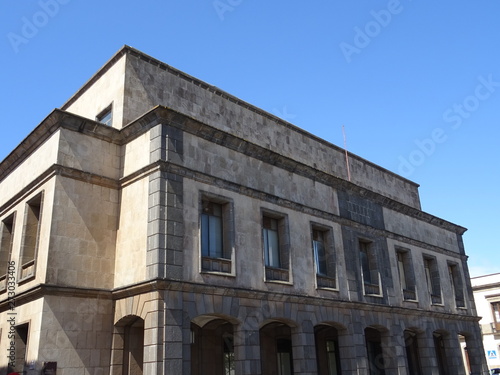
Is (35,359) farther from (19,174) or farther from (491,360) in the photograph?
(491,360)

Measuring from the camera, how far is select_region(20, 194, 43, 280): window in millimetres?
16625

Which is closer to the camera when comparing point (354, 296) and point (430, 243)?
point (354, 296)

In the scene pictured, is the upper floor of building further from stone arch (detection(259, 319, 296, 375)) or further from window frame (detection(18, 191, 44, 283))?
stone arch (detection(259, 319, 296, 375))

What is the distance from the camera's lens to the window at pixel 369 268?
71.9 feet

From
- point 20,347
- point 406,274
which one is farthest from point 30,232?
point 406,274

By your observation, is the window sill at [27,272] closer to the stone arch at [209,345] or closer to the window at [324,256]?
the stone arch at [209,345]

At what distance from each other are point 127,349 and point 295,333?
19.5ft

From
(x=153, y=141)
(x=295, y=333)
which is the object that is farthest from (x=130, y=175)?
(x=295, y=333)

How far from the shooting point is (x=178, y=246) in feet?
49.4

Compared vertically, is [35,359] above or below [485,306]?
below

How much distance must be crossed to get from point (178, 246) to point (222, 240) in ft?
7.27

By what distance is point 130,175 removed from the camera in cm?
1658

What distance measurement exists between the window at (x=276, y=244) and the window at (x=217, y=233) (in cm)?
180

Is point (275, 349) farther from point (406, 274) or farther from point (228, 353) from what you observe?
point (406, 274)
